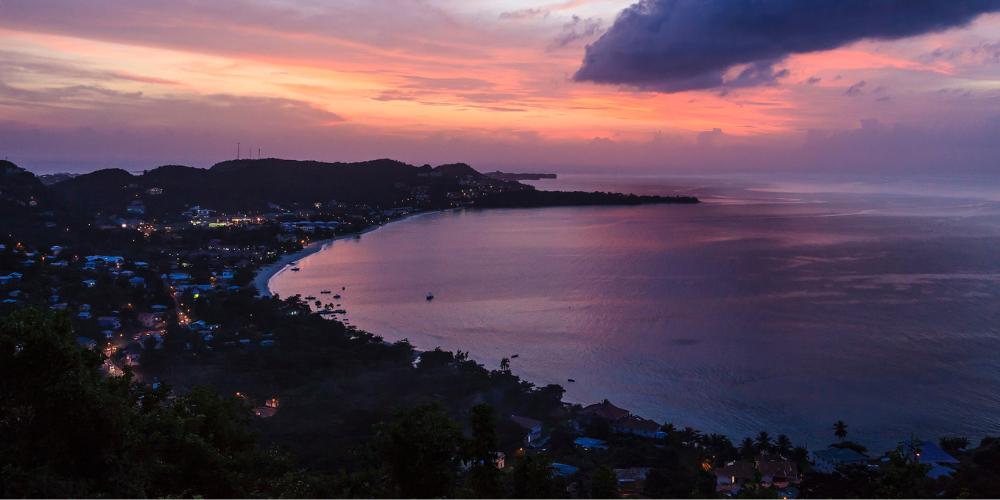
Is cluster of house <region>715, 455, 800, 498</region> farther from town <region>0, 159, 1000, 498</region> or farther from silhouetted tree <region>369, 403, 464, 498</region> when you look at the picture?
silhouetted tree <region>369, 403, 464, 498</region>

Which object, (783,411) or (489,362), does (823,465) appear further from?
(489,362)

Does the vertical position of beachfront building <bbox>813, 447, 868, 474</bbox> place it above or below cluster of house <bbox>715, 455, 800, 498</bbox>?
below

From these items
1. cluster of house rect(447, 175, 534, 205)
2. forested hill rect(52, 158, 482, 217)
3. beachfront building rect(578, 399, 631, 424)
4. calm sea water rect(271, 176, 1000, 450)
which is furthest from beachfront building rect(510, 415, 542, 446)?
cluster of house rect(447, 175, 534, 205)

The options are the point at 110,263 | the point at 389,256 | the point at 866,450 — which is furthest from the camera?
the point at 389,256

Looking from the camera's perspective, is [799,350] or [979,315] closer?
[799,350]

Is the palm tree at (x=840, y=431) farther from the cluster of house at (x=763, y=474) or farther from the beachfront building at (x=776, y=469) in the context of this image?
the cluster of house at (x=763, y=474)

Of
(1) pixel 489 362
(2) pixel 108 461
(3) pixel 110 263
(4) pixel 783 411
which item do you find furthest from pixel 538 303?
(2) pixel 108 461
